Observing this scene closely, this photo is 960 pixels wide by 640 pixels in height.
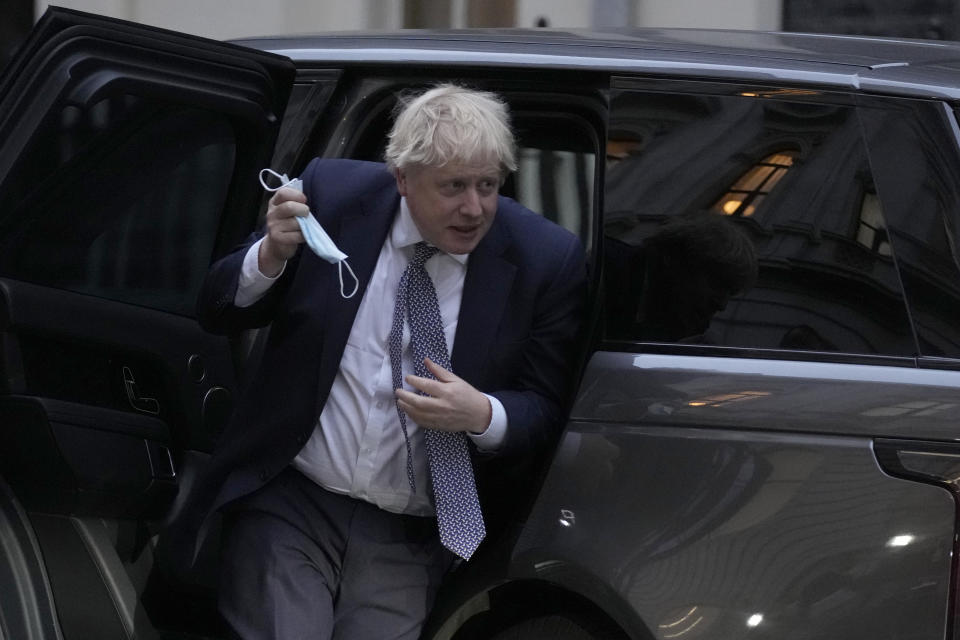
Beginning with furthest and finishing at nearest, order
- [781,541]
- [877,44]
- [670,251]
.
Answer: [877,44] < [670,251] < [781,541]

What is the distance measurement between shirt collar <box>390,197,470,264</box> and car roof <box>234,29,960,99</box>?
342mm

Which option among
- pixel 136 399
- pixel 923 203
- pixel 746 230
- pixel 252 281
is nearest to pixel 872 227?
pixel 923 203

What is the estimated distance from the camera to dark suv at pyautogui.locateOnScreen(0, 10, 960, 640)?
7.68 ft

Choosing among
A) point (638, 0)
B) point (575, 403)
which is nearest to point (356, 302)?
point (575, 403)

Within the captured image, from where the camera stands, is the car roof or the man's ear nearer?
the car roof

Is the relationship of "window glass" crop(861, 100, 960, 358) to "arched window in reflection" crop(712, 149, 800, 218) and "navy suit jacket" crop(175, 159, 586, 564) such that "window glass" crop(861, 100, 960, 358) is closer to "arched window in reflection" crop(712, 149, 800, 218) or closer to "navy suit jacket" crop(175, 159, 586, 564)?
"arched window in reflection" crop(712, 149, 800, 218)

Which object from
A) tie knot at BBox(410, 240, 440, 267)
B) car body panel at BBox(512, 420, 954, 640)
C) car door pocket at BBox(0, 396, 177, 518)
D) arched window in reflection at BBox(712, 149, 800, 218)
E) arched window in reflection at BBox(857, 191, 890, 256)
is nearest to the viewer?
car body panel at BBox(512, 420, 954, 640)

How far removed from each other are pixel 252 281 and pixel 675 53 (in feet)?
2.81

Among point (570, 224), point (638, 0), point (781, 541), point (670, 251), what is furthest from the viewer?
point (638, 0)

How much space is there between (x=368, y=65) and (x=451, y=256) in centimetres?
54

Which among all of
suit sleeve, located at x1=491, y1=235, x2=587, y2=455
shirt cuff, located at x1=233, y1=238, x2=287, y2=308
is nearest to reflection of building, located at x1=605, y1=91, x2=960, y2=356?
suit sleeve, located at x1=491, y1=235, x2=587, y2=455

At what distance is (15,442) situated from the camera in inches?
113

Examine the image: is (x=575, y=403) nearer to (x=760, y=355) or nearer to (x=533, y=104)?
(x=760, y=355)

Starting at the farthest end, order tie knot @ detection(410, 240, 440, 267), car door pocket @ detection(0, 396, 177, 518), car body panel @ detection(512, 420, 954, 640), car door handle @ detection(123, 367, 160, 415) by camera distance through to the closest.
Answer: car door handle @ detection(123, 367, 160, 415) < car door pocket @ detection(0, 396, 177, 518) < tie knot @ detection(410, 240, 440, 267) < car body panel @ detection(512, 420, 954, 640)
